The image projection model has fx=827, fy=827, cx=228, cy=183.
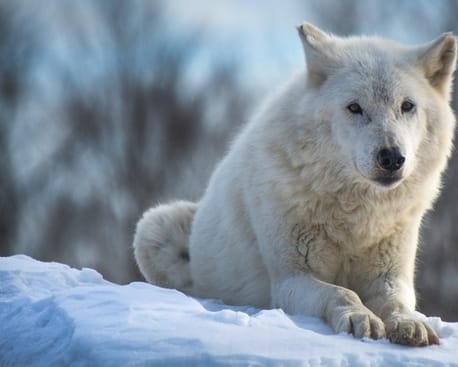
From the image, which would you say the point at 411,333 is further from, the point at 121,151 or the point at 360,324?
the point at 121,151

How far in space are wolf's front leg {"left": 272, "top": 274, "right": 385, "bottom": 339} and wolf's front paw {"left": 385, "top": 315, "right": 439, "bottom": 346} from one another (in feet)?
0.21

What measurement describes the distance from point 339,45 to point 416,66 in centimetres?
52

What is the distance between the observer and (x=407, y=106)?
5.05m

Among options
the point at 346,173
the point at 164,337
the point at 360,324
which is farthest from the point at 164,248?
the point at 164,337

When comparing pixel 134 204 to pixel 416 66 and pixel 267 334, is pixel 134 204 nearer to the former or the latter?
pixel 416 66

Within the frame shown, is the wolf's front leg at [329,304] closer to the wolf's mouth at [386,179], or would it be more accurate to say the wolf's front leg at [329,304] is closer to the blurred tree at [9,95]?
the wolf's mouth at [386,179]

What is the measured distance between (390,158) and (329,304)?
0.90 meters

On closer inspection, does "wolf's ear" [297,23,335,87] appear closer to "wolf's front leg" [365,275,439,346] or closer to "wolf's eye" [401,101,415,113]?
"wolf's eye" [401,101,415,113]

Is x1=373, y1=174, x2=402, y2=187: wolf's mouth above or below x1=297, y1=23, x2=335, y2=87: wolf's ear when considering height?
below

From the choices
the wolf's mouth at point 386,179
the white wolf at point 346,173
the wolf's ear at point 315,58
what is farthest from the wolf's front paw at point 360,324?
the wolf's ear at point 315,58

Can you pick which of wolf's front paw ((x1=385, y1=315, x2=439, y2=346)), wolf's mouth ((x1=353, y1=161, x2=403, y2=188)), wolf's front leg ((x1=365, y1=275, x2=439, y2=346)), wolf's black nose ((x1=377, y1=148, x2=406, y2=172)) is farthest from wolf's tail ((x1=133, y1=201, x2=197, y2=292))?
wolf's front paw ((x1=385, y1=315, x2=439, y2=346))

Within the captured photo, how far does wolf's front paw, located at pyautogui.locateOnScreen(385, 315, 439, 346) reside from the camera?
4.00 m

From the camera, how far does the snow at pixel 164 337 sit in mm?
3469

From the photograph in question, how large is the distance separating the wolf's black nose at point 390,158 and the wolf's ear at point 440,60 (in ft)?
3.06
